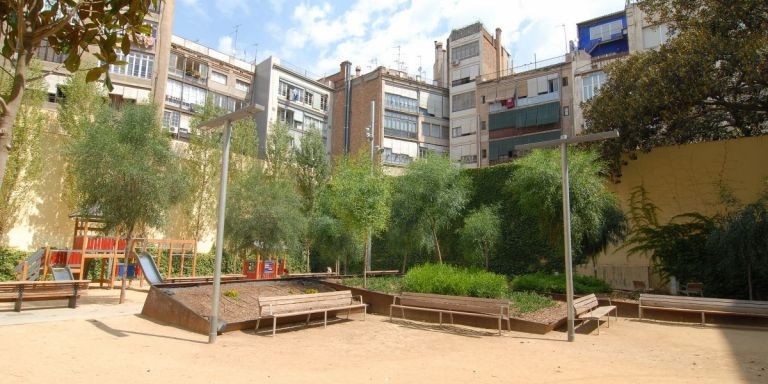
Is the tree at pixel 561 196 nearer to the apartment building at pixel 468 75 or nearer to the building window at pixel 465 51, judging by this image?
the apartment building at pixel 468 75

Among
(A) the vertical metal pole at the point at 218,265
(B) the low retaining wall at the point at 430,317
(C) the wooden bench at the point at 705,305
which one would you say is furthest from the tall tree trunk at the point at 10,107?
(C) the wooden bench at the point at 705,305

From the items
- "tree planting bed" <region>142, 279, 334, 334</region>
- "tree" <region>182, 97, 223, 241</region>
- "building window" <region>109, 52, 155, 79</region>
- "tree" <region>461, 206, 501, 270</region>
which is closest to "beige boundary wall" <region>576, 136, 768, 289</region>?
"tree" <region>461, 206, 501, 270</region>

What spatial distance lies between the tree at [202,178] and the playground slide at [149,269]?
1026cm

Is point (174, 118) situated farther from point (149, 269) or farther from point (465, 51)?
point (465, 51)

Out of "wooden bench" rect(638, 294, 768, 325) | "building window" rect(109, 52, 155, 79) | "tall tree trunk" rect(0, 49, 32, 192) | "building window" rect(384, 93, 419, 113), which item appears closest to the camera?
"tall tree trunk" rect(0, 49, 32, 192)

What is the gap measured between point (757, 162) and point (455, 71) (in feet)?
117

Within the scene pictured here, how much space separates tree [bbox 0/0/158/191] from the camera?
3.20 m

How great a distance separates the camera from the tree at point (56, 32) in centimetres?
320

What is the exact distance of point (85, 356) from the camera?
7336 mm

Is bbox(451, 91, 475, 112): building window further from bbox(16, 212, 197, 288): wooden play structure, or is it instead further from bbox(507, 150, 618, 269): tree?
bbox(16, 212, 197, 288): wooden play structure

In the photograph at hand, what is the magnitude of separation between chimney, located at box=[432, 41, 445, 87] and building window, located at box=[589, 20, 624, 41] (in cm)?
1659

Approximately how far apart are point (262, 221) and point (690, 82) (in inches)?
629

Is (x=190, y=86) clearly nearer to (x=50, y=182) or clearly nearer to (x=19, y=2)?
(x=50, y=182)

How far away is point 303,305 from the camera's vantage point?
1083cm
